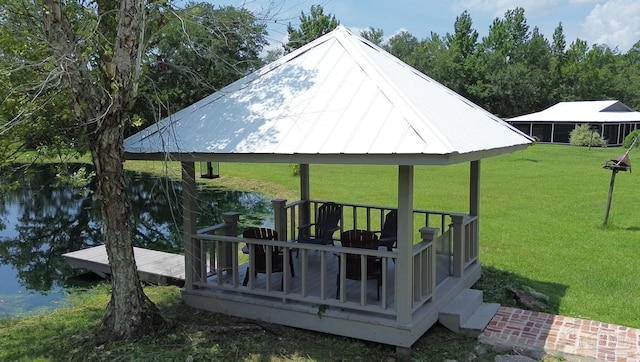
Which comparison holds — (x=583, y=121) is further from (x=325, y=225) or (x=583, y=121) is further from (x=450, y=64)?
(x=325, y=225)

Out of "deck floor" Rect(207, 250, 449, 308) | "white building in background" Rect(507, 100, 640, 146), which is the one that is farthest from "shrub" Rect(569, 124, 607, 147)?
"deck floor" Rect(207, 250, 449, 308)

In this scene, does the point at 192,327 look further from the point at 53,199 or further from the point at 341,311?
the point at 53,199

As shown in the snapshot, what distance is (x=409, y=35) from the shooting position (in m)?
84.1

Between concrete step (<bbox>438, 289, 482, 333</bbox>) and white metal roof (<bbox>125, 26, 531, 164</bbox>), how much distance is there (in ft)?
6.24

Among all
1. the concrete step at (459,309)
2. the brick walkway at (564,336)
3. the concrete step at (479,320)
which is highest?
the concrete step at (459,309)

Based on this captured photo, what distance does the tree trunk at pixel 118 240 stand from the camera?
5354 millimetres

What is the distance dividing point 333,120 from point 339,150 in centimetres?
66

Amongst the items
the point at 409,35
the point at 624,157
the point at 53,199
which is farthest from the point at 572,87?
the point at 53,199

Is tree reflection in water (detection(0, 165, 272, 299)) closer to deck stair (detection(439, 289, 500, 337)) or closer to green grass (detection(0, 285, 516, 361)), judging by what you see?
green grass (detection(0, 285, 516, 361))

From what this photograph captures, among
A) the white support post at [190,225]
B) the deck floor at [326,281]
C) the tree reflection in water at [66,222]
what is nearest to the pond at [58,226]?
the tree reflection in water at [66,222]

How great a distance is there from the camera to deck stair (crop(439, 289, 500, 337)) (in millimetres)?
5785

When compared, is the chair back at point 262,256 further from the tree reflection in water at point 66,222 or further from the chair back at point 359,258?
the tree reflection in water at point 66,222

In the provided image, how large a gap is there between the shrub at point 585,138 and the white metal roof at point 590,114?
4.27ft

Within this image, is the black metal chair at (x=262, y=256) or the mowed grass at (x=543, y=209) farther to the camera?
the mowed grass at (x=543, y=209)
